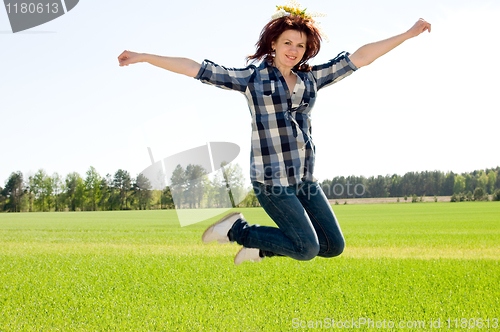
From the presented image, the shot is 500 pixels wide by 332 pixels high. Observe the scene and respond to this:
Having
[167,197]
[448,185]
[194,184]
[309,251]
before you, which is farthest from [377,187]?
[309,251]

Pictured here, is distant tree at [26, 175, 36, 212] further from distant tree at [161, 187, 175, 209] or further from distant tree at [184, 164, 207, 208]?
distant tree at [184, 164, 207, 208]

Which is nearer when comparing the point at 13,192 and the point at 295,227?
the point at 295,227

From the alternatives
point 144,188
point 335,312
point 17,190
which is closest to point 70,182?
point 17,190

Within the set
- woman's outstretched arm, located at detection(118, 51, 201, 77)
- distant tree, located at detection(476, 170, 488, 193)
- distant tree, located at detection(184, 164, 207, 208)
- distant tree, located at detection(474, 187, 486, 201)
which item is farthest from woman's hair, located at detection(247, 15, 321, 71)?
distant tree, located at detection(476, 170, 488, 193)

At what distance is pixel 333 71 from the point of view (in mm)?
4488

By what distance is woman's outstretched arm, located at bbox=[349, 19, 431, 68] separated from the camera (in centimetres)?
423

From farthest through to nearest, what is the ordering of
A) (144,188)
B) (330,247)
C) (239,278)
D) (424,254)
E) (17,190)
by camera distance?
(17,190) → (144,188) → (424,254) → (239,278) → (330,247)

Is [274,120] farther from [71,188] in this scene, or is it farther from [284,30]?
[71,188]

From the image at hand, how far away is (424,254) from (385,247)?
222 centimetres

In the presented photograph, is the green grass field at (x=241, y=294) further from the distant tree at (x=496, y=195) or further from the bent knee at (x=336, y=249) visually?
the distant tree at (x=496, y=195)

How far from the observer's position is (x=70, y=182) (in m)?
70.7

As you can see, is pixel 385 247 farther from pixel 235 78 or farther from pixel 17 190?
pixel 17 190

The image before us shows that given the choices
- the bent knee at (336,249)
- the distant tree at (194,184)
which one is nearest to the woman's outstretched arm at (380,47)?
the bent knee at (336,249)

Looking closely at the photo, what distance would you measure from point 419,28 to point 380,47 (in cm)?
44
